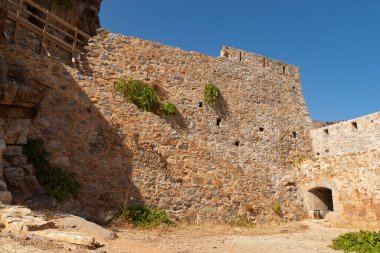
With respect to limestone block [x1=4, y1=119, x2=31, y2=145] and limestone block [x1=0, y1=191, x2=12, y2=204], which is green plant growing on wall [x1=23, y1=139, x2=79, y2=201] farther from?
limestone block [x1=0, y1=191, x2=12, y2=204]

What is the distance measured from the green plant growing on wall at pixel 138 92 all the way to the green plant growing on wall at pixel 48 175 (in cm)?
350

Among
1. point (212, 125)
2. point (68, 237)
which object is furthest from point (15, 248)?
point (212, 125)

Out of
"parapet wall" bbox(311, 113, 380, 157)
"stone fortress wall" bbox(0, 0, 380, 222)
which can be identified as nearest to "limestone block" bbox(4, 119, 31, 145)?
"stone fortress wall" bbox(0, 0, 380, 222)

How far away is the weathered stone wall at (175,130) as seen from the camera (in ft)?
30.7

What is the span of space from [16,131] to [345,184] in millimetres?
11271

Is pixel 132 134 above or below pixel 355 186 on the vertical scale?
above

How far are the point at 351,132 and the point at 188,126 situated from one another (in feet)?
23.1

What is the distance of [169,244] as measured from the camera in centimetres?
669

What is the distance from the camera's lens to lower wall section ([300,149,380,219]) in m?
11.3

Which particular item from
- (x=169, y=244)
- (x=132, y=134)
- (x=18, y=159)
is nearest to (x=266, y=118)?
(x=132, y=134)

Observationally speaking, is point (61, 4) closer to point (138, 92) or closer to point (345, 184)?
point (138, 92)

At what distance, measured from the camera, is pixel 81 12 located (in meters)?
16.8

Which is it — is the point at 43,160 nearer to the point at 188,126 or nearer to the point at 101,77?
the point at 101,77

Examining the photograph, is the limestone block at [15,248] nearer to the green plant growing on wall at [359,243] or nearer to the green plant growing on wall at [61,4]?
the green plant growing on wall at [359,243]
